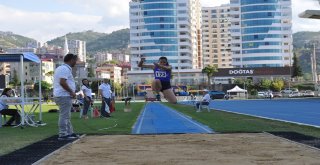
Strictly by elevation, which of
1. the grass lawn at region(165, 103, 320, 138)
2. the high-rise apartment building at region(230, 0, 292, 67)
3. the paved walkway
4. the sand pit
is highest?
the high-rise apartment building at region(230, 0, 292, 67)

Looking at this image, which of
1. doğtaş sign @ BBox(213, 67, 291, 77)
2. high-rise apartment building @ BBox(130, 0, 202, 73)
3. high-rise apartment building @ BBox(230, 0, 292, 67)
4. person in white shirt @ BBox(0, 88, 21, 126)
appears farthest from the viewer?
high-rise apartment building @ BBox(130, 0, 202, 73)

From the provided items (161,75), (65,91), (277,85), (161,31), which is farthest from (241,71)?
(65,91)

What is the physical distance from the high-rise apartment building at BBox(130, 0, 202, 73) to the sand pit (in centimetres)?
13455

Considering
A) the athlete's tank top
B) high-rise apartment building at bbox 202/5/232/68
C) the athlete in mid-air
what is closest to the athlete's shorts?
the athlete in mid-air

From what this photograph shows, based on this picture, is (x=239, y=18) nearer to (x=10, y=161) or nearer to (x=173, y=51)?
(x=173, y=51)

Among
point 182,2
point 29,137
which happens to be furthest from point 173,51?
point 29,137

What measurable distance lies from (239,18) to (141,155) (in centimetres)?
14872

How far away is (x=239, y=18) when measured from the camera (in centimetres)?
15288

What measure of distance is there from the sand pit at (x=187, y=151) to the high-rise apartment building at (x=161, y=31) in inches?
5297

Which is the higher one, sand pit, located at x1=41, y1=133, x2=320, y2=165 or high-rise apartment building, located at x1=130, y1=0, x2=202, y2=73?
high-rise apartment building, located at x1=130, y1=0, x2=202, y2=73

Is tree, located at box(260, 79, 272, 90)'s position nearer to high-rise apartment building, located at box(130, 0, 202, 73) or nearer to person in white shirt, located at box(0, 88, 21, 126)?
high-rise apartment building, located at box(130, 0, 202, 73)

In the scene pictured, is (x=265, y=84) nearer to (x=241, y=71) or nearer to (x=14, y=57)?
(x=241, y=71)

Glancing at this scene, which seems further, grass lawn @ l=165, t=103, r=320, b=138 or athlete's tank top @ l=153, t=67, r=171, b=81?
grass lawn @ l=165, t=103, r=320, b=138

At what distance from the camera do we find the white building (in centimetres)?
14775
